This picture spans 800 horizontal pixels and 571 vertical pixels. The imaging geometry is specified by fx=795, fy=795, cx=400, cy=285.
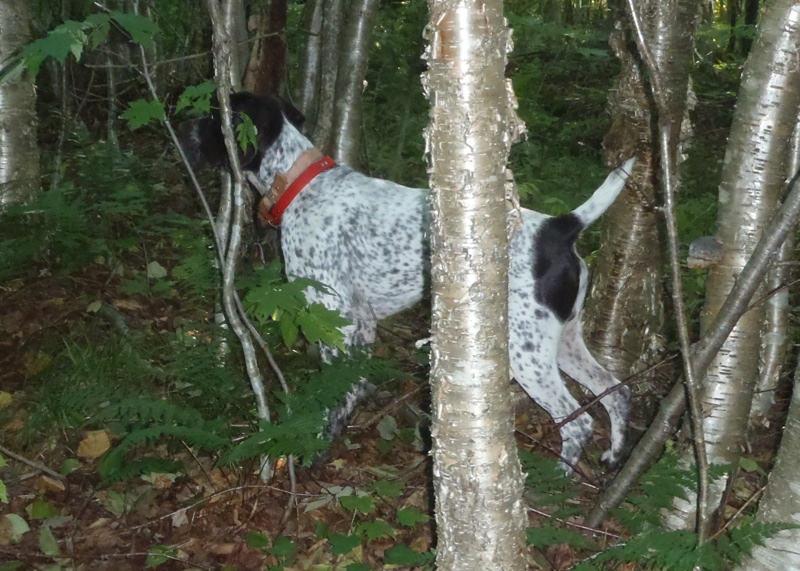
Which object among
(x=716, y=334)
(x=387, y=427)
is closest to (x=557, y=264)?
(x=387, y=427)

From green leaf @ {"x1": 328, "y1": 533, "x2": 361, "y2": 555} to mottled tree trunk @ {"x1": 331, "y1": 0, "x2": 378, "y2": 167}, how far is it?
2623 millimetres

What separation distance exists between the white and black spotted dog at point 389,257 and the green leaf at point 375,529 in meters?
1.02

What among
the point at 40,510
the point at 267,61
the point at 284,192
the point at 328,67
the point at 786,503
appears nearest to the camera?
the point at 786,503

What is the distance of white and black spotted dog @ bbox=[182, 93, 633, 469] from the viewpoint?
3.94 metres

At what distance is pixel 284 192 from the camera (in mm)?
4496

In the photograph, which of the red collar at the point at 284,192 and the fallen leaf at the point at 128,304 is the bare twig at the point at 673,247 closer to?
the red collar at the point at 284,192

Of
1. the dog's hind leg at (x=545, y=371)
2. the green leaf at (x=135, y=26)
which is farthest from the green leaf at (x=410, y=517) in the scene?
the green leaf at (x=135, y=26)

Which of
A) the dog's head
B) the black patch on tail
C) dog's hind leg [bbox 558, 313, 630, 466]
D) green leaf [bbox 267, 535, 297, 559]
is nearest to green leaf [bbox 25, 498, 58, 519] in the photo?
green leaf [bbox 267, 535, 297, 559]

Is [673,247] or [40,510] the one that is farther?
[40,510]

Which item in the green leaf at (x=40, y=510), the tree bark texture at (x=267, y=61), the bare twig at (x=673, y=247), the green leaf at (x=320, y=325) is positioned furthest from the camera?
the tree bark texture at (x=267, y=61)

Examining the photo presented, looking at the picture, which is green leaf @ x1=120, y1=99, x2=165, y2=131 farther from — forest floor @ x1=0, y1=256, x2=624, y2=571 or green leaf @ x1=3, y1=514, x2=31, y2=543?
green leaf @ x1=3, y1=514, x2=31, y2=543

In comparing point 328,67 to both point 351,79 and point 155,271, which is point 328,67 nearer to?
point 351,79

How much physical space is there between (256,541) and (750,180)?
7.51 feet

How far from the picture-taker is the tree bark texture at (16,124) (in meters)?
5.05
